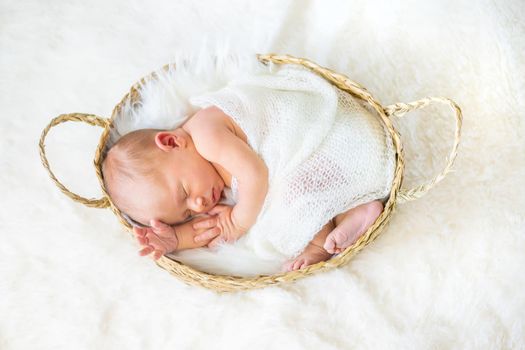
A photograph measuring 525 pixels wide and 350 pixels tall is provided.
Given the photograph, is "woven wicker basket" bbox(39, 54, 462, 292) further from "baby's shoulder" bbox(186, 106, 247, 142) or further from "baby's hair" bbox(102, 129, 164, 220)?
"baby's shoulder" bbox(186, 106, 247, 142)

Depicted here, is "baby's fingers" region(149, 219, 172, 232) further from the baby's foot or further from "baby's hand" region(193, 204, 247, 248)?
the baby's foot

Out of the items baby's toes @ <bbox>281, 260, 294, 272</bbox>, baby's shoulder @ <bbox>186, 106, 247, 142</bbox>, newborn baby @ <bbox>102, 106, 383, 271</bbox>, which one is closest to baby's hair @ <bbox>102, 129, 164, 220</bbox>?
newborn baby @ <bbox>102, 106, 383, 271</bbox>

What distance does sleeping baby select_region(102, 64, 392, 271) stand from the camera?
4.48 ft

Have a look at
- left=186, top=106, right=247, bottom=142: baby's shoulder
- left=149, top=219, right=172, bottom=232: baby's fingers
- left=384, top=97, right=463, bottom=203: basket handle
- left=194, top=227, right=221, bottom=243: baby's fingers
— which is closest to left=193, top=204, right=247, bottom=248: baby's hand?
left=194, top=227, right=221, bottom=243: baby's fingers

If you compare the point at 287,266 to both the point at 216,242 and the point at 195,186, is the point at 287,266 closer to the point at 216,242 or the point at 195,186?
the point at 216,242

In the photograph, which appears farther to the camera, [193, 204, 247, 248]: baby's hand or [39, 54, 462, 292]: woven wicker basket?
[193, 204, 247, 248]: baby's hand

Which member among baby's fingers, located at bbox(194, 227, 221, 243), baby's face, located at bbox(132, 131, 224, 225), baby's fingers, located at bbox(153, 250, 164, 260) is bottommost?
baby's fingers, located at bbox(194, 227, 221, 243)

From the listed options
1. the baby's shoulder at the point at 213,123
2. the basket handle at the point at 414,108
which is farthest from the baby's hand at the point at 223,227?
the basket handle at the point at 414,108

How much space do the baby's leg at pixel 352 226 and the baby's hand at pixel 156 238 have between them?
38 cm

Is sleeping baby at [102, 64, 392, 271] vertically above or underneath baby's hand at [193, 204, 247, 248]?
above

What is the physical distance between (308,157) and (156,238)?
42 centimetres

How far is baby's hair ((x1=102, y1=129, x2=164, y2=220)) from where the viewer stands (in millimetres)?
1345

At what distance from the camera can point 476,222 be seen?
4.83 feet

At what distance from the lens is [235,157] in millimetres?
1362
